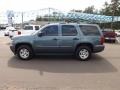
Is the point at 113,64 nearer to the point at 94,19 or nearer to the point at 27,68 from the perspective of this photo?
the point at 27,68

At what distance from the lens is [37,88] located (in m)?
7.58

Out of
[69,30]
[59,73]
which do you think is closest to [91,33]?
[69,30]

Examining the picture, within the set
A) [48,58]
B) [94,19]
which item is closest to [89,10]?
[94,19]

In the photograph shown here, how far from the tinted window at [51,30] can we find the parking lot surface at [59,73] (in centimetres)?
125

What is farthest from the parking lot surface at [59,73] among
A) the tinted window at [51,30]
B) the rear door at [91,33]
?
the tinted window at [51,30]

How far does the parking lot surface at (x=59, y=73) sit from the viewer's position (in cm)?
789

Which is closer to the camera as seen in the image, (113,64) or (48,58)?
(113,64)

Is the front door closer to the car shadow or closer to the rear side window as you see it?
the car shadow

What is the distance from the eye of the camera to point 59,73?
966cm

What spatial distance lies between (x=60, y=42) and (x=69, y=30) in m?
0.76

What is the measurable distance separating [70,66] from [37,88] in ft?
12.0

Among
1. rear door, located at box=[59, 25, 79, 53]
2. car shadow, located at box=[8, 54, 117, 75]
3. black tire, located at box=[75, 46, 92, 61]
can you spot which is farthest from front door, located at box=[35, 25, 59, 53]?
black tire, located at box=[75, 46, 92, 61]

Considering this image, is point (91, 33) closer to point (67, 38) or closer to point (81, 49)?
point (81, 49)

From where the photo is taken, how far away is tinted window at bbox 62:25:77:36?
12.5 meters
